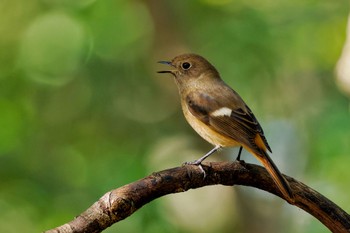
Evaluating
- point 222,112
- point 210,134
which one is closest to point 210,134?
point 210,134

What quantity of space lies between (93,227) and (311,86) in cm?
799

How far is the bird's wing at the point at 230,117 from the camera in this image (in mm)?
4590

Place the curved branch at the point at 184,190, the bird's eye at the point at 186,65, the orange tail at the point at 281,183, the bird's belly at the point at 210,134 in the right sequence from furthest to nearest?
the bird's eye at the point at 186,65 → the bird's belly at the point at 210,134 → the orange tail at the point at 281,183 → the curved branch at the point at 184,190

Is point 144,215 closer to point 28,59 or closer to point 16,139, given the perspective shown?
point 16,139

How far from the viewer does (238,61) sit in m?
9.92

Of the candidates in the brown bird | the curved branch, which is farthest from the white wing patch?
the curved branch

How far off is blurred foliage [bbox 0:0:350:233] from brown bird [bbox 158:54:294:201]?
3530mm

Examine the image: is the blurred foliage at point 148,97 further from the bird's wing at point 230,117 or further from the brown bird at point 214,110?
the bird's wing at point 230,117

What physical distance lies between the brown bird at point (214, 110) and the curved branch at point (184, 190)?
23.0 inches

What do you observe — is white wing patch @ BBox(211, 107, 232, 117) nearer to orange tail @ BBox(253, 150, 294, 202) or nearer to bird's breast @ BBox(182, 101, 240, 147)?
bird's breast @ BBox(182, 101, 240, 147)

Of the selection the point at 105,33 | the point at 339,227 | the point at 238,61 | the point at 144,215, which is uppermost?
the point at 105,33

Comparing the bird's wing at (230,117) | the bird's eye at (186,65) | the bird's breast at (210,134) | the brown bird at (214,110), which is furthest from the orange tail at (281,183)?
the bird's eye at (186,65)

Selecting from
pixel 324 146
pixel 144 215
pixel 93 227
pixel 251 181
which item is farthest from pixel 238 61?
pixel 93 227

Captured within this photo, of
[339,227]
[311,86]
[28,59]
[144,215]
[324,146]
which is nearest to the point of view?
[339,227]
